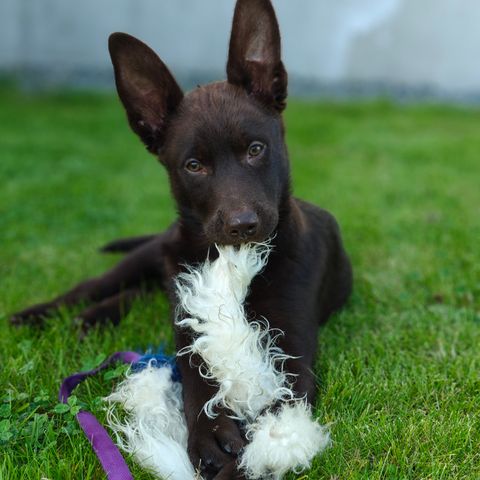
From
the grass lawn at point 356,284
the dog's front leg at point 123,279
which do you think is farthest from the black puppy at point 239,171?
the dog's front leg at point 123,279

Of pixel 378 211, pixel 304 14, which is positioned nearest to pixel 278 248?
pixel 378 211

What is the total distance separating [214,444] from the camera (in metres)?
2.25

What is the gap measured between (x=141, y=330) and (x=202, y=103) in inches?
44.6

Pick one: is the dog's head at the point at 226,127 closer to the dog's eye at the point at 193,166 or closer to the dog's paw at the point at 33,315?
the dog's eye at the point at 193,166

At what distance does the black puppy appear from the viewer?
2553mm

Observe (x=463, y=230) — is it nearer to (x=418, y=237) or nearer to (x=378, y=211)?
(x=418, y=237)

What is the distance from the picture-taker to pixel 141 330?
3303 mm

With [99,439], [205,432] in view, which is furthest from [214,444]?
[99,439]

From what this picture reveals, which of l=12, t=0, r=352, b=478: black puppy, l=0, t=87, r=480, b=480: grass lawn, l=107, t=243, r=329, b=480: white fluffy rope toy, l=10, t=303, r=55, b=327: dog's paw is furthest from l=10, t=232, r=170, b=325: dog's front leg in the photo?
l=107, t=243, r=329, b=480: white fluffy rope toy

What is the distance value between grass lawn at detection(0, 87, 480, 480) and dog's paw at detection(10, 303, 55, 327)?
0.29ft

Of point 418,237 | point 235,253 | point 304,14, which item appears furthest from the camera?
point 304,14

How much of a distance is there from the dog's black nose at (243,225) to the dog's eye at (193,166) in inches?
13.5

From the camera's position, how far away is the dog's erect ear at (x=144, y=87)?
2814 mm

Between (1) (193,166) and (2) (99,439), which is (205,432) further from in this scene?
(1) (193,166)
